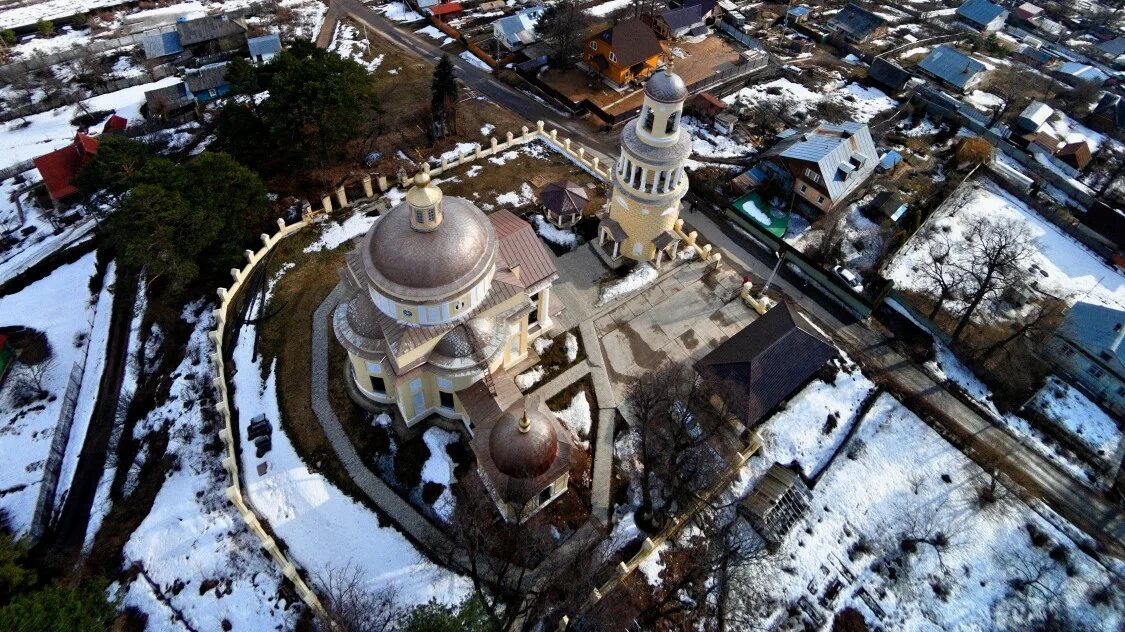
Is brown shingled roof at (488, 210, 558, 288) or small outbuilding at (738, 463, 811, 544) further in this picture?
brown shingled roof at (488, 210, 558, 288)

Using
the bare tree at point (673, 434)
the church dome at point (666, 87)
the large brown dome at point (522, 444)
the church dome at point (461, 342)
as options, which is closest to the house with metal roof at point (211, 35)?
the church dome at point (666, 87)

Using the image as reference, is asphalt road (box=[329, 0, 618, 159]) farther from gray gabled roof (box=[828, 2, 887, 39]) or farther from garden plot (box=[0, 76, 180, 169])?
gray gabled roof (box=[828, 2, 887, 39])

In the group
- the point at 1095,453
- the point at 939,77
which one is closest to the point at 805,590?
the point at 1095,453

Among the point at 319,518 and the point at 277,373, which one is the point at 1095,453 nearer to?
the point at 319,518

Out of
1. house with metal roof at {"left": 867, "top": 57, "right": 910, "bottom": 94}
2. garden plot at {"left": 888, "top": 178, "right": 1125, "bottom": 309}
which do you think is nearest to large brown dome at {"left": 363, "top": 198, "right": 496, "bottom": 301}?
garden plot at {"left": 888, "top": 178, "right": 1125, "bottom": 309}

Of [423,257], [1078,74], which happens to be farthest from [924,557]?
[1078,74]

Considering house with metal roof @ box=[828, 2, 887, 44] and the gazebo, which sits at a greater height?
house with metal roof @ box=[828, 2, 887, 44]

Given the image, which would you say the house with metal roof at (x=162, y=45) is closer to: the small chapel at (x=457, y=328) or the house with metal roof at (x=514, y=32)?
the house with metal roof at (x=514, y=32)
